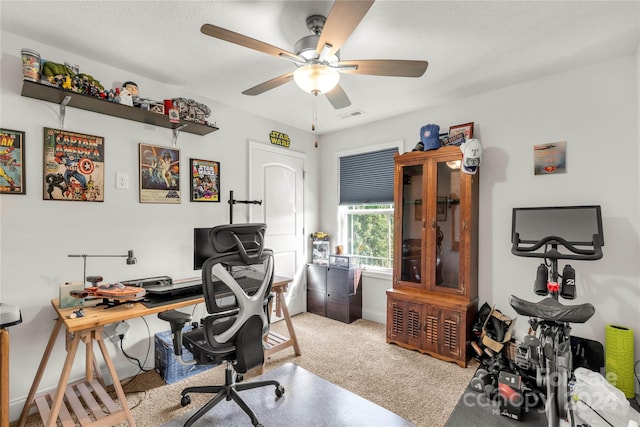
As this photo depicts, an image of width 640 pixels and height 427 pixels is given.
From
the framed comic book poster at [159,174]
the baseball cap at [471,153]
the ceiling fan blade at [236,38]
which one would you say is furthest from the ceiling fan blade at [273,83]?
the baseball cap at [471,153]

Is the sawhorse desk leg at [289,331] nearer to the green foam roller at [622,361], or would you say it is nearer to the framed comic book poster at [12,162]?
the framed comic book poster at [12,162]

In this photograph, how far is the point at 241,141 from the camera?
11.3 ft

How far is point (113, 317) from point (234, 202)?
63.9 inches

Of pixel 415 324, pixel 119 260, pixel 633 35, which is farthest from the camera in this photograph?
pixel 415 324

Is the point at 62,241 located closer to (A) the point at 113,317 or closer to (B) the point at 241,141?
(A) the point at 113,317

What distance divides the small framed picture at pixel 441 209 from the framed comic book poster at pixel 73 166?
9.72 feet

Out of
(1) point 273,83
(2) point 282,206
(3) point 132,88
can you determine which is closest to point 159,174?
(3) point 132,88

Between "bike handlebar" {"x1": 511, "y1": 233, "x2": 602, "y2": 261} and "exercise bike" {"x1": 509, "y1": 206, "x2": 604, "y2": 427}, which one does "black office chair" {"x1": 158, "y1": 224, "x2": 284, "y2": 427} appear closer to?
"exercise bike" {"x1": 509, "y1": 206, "x2": 604, "y2": 427}

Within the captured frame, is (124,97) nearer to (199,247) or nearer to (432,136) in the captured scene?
(199,247)

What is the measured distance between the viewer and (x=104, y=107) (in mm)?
2326

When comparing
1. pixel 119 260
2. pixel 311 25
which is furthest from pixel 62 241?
pixel 311 25

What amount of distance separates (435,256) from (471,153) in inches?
40.3

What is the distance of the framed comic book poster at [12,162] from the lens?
1991 mm

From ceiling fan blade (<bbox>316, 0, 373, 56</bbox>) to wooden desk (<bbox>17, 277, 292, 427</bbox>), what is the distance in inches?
76.6
